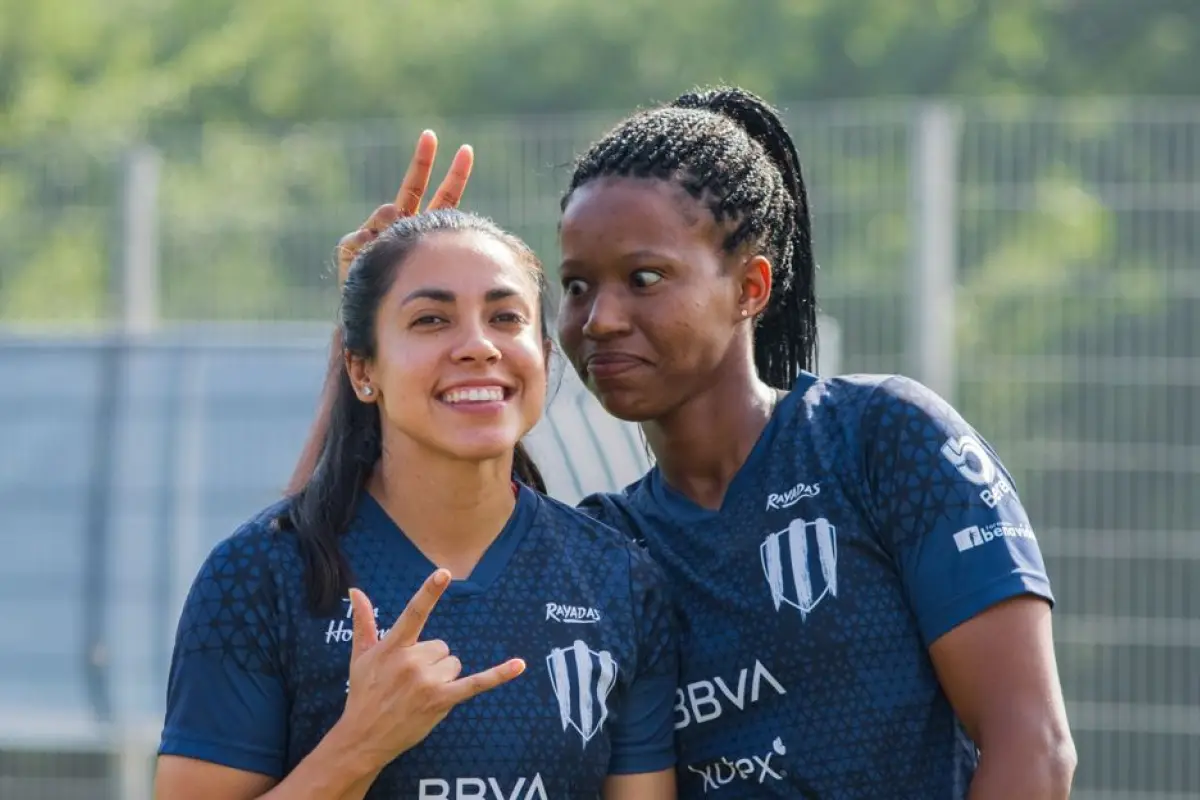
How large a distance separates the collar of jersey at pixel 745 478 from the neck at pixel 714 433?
2cm

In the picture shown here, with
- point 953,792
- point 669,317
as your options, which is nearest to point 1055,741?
point 953,792

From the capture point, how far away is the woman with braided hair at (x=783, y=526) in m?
3.24

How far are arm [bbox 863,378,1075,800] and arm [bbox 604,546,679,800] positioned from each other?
1.26 feet

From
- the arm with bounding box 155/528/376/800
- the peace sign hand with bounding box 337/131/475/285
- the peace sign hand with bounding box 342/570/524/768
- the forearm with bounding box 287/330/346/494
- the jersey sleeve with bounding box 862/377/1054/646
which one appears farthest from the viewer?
the peace sign hand with bounding box 337/131/475/285

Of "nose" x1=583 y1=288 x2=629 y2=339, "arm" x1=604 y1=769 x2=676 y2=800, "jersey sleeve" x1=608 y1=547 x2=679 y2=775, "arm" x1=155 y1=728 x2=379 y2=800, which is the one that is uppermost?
"nose" x1=583 y1=288 x2=629 y2=339

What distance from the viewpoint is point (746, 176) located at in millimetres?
3646

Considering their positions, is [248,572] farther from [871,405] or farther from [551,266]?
[551,266]

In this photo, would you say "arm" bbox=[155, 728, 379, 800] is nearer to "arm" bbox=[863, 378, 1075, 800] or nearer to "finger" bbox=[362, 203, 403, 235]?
"arm" bbox=[863, 378, 1075, 800]

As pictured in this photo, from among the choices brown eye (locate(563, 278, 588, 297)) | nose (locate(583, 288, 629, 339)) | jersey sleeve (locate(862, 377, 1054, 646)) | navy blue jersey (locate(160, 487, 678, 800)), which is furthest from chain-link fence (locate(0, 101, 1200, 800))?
jersey sleeve (locate(862, 377, 1054, 646))

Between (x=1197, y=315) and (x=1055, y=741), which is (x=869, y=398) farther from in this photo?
(x=1197, y=315)

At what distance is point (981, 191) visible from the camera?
8.09m

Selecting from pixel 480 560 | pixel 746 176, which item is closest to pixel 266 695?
pixel 480 560

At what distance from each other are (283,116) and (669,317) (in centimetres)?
1333

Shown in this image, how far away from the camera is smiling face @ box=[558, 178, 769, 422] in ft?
11.3
